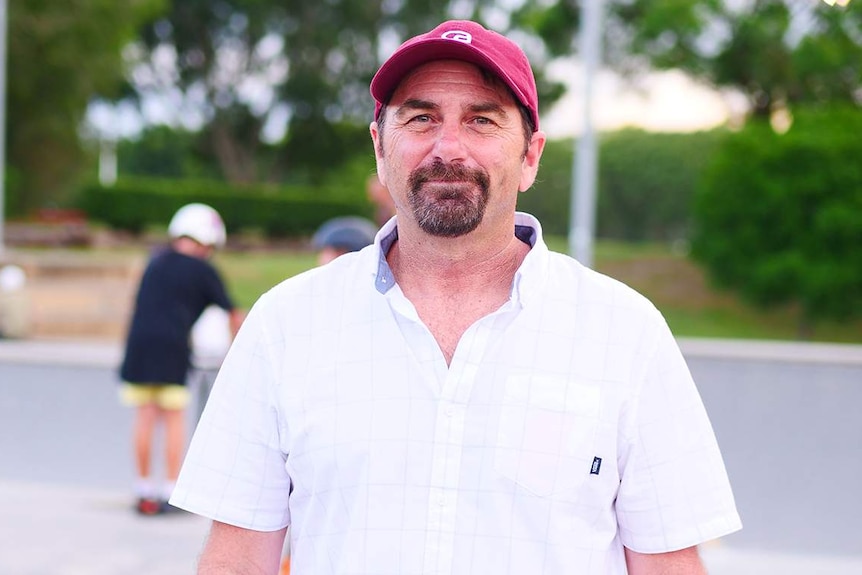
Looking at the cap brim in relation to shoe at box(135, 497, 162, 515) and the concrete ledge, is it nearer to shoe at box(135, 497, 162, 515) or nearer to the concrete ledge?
shoe at box(135, 497, 162, 515)

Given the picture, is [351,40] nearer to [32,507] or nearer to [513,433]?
[32,507]

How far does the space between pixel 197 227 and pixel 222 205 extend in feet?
95.4

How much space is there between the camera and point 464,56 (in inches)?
77.2

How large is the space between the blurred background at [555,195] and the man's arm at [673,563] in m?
0.89

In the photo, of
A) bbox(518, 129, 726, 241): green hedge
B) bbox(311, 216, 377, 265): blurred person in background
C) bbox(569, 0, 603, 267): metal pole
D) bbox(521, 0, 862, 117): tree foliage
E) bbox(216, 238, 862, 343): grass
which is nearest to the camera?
bbox(311, 216, 377, 265): blurred person in background

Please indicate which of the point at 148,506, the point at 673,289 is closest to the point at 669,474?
the point at 148,506

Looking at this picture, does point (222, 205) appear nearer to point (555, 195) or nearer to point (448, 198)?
point (555, 195)

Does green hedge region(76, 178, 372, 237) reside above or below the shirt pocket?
above

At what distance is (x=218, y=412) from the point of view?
2.02 metres

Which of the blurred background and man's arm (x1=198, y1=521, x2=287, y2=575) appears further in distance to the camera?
the blurred background

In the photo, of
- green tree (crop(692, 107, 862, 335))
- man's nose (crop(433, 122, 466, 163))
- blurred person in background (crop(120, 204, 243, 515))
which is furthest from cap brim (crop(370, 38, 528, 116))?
green tree (crop(692, 107, 862, 335))

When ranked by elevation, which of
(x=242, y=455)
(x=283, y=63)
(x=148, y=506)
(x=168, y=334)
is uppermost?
(x=283, y=63)

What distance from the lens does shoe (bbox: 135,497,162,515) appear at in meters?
7.32

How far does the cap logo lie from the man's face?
48mm
